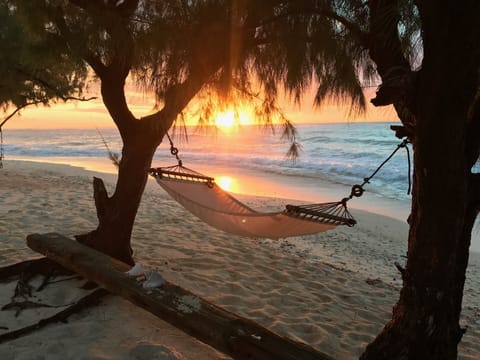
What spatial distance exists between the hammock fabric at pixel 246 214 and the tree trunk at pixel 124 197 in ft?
0.57

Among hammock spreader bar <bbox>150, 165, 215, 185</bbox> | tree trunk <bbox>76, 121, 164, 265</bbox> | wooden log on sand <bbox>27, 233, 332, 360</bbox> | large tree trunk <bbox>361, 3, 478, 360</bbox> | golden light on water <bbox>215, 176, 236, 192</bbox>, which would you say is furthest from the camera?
golden light on water <bbox>215, 176, 236, 192</bbox>

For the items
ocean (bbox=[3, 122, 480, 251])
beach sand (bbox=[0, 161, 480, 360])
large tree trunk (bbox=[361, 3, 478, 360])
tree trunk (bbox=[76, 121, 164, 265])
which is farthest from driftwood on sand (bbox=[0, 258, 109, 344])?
large tree trunk (bbox=[361, 3, 478, 360])

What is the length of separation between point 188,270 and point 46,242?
89 cm

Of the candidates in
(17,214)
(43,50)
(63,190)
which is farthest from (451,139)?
(63,190)

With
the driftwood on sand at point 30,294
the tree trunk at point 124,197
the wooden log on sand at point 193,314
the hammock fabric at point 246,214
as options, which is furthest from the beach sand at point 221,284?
the hammock fabric at point 246,214

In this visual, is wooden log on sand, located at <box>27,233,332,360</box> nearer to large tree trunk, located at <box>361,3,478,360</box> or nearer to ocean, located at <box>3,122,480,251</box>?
large tree trunk, located at <box>361,3,478,360</box>

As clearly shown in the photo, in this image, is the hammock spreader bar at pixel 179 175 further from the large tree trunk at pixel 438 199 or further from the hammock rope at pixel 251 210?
the large tree trunk at pixel 438 199

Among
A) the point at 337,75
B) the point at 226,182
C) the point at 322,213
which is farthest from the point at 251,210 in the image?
the point at 226,182

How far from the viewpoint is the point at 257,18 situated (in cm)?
151

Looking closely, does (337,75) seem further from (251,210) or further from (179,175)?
(179,175)

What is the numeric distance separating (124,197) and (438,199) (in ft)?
5.49

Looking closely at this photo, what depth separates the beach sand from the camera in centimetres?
163

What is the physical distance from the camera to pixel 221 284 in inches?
96.1

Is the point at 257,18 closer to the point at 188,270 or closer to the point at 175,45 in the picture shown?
the point at 175,45
